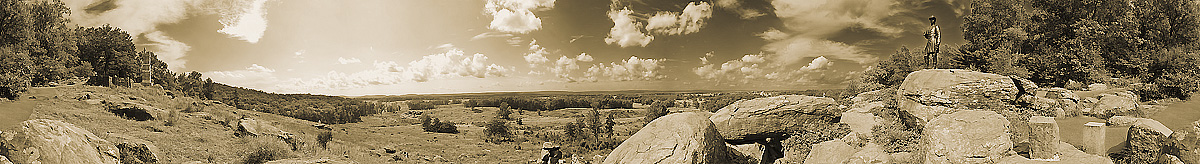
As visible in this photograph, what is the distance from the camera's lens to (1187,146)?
22.1 feet

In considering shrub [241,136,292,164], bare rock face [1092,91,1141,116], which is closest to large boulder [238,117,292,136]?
shrub [241,136,292,164]

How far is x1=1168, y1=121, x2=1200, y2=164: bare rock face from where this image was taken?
6625 mm

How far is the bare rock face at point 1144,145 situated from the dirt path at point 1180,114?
21.4 ft

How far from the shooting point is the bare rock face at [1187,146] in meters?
6.62

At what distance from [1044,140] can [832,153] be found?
11.2 ft

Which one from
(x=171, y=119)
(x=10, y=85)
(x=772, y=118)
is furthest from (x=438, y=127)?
(x=772, y=118)

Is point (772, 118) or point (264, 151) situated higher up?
point (772, 118)

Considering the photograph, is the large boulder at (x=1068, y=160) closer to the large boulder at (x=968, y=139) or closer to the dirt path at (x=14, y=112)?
the large boulder at (x=968, y=139)

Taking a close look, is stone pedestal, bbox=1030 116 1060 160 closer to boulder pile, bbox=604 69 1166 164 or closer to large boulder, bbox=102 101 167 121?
boulder pile, bbox=604 69 1166 164

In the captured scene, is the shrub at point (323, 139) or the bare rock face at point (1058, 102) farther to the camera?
the shrub at point (323, 139)

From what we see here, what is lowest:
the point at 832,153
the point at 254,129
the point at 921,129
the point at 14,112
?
the point at 254,129

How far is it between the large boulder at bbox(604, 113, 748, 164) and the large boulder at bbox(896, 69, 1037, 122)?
5.02 m

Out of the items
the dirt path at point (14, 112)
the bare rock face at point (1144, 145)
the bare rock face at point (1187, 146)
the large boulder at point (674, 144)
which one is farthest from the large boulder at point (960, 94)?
the dirt path at point (14, 112)

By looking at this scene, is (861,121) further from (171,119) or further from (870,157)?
(171,119)
